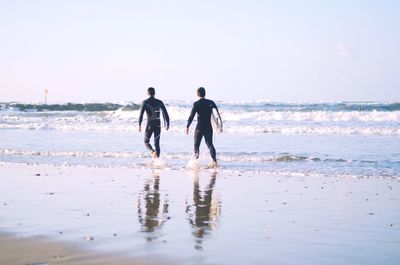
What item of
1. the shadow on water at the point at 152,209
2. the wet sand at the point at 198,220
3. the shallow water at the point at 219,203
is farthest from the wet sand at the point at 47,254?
the shadow on water at the point at 152,209

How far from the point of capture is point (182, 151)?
1812 cm

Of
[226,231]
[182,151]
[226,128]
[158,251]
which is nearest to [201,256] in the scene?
[158,251]

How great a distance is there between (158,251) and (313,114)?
3824cm

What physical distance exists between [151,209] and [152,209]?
0.04 feet

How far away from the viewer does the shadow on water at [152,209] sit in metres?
6.38

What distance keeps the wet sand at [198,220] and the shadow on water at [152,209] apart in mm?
12

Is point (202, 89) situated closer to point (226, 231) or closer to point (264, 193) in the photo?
point (264, 193)

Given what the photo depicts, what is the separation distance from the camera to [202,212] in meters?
7.39

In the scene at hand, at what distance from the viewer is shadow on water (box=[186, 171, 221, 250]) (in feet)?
19.8

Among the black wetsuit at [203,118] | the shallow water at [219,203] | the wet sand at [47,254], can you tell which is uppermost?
the black wetsuit at [203,118]

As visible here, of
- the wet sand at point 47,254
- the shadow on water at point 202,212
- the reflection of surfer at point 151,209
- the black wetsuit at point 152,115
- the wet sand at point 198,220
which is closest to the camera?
the wet sand at point 47,254

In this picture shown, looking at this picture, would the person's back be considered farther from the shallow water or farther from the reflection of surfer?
the reflection of surfer

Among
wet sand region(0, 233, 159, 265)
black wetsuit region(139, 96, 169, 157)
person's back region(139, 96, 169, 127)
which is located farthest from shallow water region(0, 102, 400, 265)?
person's back region(139, 96, 169, 127)

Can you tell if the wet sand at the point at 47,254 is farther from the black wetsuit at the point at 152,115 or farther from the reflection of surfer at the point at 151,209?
the black wetsuit at the point at 152,115
